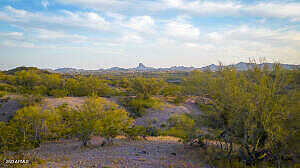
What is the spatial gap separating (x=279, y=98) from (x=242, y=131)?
6.78 ft

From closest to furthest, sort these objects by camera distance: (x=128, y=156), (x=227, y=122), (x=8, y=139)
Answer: (x=227, y=122), (x=128, y=156), (x=8, y=139)

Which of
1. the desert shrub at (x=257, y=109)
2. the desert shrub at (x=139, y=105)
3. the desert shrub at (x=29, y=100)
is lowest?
the desert shrub at (x=139, y=105)

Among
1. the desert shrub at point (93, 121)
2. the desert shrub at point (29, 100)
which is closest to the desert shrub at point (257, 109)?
the desert shrub at point (93, 121)

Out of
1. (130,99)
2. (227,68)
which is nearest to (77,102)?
(130,99)

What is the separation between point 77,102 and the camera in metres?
28.2

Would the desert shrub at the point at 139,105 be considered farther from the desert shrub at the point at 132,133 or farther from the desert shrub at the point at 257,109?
the desert shrub at the point at 257,109

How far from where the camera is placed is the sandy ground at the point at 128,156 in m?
10.1

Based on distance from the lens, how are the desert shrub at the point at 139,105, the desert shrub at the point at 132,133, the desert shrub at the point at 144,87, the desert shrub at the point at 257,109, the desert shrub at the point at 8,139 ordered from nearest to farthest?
1. the desert shrub at the point at 257,109
2. the desert shrub at the point at 8,139
3. the desert shrub at the point at 132,133
4. the desert shrub at the point at 139,105
5. the desert shrub at the point at 144,87

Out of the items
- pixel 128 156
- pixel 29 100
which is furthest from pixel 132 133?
pixel 29 100

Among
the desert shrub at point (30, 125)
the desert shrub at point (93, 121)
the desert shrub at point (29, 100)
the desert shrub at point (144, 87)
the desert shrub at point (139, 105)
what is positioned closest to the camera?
the desert shrub at point (93, 121)

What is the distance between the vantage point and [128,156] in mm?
11406

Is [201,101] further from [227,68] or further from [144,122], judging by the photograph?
[144,122]

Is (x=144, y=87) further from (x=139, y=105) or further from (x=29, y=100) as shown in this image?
Answer: (x=29, y=100)

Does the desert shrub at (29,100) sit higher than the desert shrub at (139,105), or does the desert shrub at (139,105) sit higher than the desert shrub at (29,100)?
the desert shrub at (29,100)
